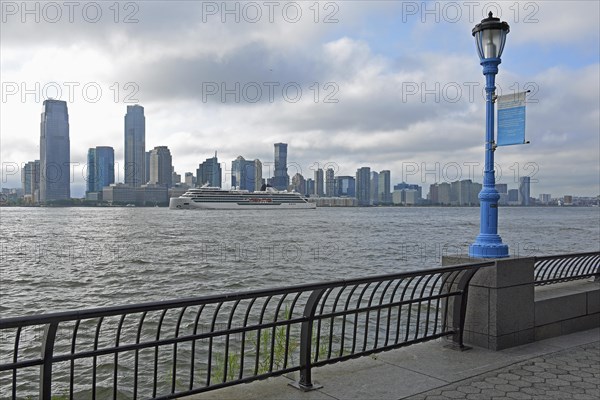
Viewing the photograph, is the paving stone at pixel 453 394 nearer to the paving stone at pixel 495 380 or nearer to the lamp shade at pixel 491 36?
the paving stone at pixel 495 380

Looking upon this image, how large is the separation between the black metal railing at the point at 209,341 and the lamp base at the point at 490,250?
1.86 ft

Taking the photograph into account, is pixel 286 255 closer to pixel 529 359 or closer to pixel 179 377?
pixel 179 377

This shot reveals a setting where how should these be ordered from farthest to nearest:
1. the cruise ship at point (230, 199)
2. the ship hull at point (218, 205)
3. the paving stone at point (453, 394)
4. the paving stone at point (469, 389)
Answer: the ship hull at point (218, 205), the cruise ship at point (230, 199), the paving stone at point (469, 389), the paving stone at point (453, 394)

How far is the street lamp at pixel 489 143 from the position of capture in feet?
23.0

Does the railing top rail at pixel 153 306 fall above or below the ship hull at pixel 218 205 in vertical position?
above

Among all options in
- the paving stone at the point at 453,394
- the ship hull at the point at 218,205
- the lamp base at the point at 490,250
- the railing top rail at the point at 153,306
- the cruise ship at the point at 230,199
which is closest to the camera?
the railing top rail at the point at 153,306

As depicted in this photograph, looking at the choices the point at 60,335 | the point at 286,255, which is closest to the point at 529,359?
the point at 60,335

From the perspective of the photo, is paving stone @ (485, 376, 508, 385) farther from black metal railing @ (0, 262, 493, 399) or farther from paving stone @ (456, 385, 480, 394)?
black metal railing @ (0, 262, 493, 399)

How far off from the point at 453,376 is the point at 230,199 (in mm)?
135100

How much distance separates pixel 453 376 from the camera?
5.55m

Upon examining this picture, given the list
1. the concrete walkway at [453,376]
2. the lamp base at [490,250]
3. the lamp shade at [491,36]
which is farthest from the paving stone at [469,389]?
the lamp shade at [491,36]

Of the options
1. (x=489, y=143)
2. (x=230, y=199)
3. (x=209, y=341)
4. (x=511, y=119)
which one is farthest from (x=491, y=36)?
(x=230, y=199)

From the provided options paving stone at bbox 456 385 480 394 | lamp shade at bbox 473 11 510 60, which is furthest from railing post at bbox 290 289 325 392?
lamp shade at bbox 473 11 510 60

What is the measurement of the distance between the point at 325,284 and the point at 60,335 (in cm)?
973
